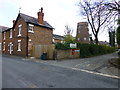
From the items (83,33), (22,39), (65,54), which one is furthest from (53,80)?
(83,33)

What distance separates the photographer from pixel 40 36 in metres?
23.2

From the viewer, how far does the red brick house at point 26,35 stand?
20.7 metres

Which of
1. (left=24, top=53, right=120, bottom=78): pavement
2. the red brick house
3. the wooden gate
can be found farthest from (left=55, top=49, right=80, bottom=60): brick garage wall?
the red brick house

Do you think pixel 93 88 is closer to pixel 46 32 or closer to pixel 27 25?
pixel 27 25

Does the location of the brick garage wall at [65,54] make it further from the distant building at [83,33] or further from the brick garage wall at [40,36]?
the distant building at [83,33]

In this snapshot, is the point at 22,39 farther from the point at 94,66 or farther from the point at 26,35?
the point at 94,66

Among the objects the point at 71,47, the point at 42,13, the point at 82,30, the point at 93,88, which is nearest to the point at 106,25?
the point at 71,47

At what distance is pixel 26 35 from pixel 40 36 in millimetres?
3447

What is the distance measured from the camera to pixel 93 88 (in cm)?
524

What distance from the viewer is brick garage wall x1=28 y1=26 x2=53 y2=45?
856 inches

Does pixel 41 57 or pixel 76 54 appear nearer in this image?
pixel 41 57

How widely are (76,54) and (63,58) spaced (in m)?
2.87

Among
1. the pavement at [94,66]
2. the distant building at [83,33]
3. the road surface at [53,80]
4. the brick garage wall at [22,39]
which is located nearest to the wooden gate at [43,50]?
the brick garage wall at [22,39]

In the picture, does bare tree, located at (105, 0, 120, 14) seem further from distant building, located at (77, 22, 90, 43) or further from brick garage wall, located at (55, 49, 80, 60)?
distant building, located at (77, 22, 90, 43)
